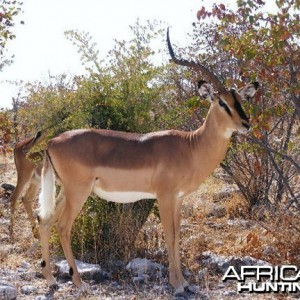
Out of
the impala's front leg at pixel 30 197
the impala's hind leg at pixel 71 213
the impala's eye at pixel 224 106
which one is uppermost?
the impala's eye at pixel 224 106

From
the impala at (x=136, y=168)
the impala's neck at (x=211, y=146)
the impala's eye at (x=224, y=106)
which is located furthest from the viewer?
the impala's neck at (x=211, y=146)

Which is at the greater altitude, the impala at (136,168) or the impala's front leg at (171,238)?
the impala at (136,168)

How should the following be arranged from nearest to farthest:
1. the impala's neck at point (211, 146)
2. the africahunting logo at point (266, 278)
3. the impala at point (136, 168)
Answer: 1. the africahunting logo at point (266, 278)
2. the impala at point (136, 168)
3. the impala's neck at point (211, 146)

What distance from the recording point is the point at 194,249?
837 cm

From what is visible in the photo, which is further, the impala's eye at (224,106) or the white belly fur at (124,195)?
the white belly fur at (124,195)

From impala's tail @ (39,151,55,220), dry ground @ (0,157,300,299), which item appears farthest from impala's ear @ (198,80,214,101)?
impala's tail @ (39,151,55,220)

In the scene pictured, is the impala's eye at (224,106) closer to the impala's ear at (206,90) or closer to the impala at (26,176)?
the impala's ear at (206,90)

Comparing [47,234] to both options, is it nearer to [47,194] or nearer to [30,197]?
[47,194]

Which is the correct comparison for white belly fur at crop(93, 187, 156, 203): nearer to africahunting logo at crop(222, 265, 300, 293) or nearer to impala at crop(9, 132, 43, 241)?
africahunting logo at crop(222, 265, 300, 293)

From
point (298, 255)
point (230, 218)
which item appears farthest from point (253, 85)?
point (230, 218)

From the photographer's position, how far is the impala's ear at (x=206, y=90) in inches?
288

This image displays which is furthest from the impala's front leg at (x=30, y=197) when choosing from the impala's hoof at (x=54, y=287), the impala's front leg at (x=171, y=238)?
the impala's front leg at (x=171, y=238)

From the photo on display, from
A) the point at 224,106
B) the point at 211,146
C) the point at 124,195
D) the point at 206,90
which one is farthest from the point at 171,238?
the point at 206,90

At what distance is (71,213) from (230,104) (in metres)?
2.31
